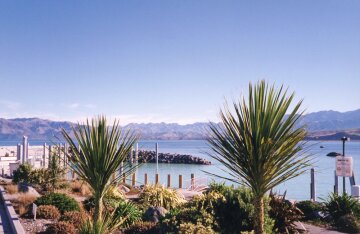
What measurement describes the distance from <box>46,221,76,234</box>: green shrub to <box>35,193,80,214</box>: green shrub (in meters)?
3.00

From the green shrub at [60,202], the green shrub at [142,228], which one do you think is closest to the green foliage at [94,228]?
the green shrub at [142,228]

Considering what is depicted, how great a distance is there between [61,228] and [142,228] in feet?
7.30

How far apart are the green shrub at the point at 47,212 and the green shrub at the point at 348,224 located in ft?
31.6

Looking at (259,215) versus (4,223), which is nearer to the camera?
(259,215)

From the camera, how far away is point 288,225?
1170cm

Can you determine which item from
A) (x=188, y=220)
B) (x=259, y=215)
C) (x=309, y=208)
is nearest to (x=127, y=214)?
(x=188, y=220)

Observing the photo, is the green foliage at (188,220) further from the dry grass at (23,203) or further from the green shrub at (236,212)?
the dry grass at (23,203)

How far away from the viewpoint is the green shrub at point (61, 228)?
11.2 m

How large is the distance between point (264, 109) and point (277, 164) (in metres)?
0.94

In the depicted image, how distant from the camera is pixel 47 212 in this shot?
1367 centimetres

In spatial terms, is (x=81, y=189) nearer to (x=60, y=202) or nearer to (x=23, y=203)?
(x=23, y=203)

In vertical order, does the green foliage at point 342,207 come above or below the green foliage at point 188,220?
below

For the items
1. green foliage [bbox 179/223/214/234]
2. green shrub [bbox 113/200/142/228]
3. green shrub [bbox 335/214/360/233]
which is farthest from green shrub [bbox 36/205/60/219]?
green shrub [bbox 335/214/360/233]

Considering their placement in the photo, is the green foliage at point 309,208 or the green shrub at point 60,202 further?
the green foliage at point 309,208
